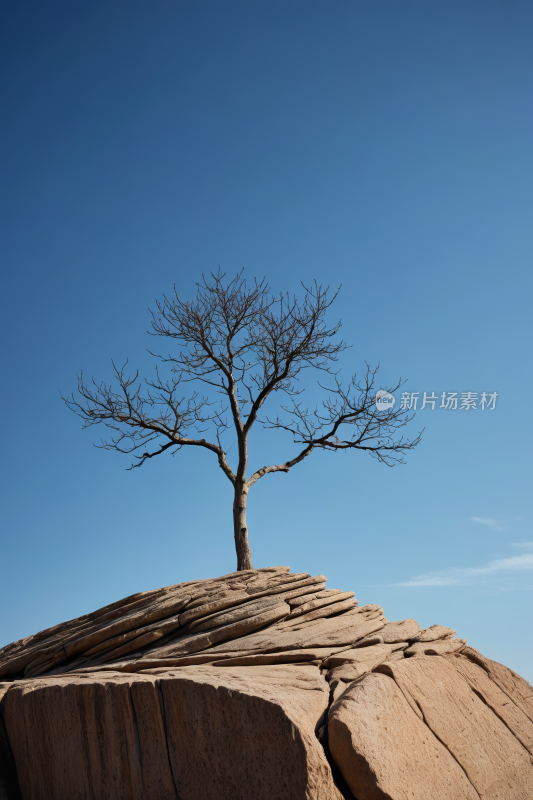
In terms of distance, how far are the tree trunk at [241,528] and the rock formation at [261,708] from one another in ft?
10.9

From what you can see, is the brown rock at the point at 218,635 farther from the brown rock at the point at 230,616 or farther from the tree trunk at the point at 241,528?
the tree trunk at the point at 241,528

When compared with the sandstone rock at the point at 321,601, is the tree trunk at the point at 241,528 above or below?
above

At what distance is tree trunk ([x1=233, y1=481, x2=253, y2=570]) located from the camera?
13.1m

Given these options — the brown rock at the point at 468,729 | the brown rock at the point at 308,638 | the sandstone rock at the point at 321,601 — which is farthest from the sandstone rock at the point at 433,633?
the sandstone rock at the point at 321,601

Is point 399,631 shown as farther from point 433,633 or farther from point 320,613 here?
point 320,613

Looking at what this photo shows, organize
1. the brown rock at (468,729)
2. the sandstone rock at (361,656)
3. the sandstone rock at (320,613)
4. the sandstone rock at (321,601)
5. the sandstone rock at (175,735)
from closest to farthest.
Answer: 1. the sandstone rock at (175,735)
2. the brown rock at (468,729)
3. the sandstone rock at (361,656)
4. the sandstone rock at (320,613)
5. the sandstone rock at (321,601)

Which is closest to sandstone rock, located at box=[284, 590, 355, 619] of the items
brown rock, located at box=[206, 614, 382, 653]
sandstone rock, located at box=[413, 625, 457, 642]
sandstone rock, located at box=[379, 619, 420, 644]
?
brown rock, located at box=[206, 614, 382, 653]

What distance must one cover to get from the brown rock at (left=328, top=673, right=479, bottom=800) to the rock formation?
0.06ft

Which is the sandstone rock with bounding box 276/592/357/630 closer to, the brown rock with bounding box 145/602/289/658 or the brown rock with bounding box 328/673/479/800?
the brown rock with bounding box 145/602/289/658

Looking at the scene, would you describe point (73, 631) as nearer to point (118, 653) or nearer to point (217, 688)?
point (118, 653)

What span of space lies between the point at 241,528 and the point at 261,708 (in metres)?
7.90

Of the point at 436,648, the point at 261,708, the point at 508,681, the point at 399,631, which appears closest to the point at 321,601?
the point at 399,631

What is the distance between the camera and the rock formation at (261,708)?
217 inches

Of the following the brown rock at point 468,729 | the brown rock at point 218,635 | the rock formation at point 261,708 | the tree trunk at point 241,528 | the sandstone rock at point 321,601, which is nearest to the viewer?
the rock formation at point 261,708
